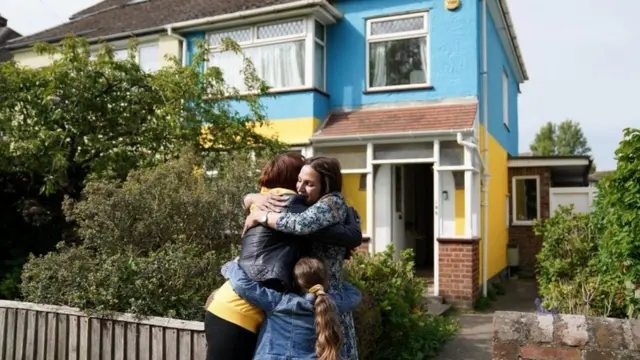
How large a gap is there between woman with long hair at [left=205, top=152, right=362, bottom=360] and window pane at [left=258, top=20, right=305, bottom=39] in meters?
8.79

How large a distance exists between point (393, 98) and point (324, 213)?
27.6 feet

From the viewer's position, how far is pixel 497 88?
13.0 m

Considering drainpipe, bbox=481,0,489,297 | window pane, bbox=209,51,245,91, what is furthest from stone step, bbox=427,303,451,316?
window pane, bbox=209,51,245,91

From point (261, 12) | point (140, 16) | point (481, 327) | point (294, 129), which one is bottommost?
point (481, 327)

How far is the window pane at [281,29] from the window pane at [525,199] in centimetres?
734

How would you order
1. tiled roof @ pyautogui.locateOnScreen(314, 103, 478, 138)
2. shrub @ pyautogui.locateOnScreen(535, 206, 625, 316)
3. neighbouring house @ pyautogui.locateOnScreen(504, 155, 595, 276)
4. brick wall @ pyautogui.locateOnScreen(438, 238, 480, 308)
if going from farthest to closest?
neighbouring house @ pyautogui.locateOnScreen(504, 155, 595, 276) < tiled roof @ pyautogui.locateOnScreen(314, 103, 478, 138) < brick wall @ pyautogui.locateOnScreen(438, 238, 480, 308) < shrub @ pyautogui.locateOnScreen(535, 206, 625, 316)

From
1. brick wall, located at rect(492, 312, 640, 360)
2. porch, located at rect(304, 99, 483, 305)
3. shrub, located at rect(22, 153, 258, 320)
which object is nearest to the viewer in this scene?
brick wall, located at rect(492, 312, 640, 360)

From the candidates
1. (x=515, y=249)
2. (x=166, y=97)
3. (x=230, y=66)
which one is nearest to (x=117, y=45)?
(x=230, y=66)

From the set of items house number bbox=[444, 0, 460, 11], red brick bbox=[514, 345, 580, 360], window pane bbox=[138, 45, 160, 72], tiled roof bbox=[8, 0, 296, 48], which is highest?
tiled roof bbox=[8, 0, 296, 48]

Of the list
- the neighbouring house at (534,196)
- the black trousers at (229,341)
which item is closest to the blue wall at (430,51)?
the neighbouring house at (534,196)

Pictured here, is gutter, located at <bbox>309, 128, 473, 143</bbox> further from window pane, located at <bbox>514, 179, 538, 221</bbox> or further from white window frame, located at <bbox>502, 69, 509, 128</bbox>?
window pane, located at <bbox>514, 179, 538, 221</bbox>

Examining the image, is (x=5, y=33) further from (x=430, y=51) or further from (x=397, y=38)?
(x=430, y=51)

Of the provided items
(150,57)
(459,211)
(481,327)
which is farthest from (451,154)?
(150,57)

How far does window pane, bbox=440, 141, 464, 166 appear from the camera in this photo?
9.65 m
